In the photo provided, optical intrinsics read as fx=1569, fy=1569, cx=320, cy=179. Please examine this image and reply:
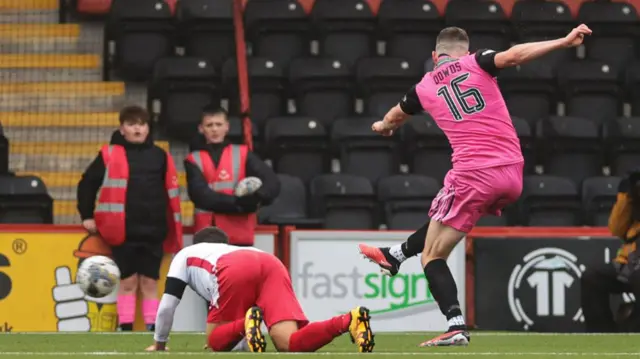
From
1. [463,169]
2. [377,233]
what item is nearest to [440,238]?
[463,169]

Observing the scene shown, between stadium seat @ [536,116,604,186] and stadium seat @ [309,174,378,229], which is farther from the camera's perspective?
stadium seat @ [536,116,604,186]

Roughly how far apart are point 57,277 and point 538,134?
5221 mm

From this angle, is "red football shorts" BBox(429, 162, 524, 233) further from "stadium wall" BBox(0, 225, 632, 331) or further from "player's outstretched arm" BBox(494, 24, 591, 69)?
"stadium wall" BBox(0, 225, 632, 331)

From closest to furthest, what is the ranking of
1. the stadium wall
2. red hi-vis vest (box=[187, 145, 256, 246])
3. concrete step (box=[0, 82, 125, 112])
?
red hi-vis vest (box=[187, 145, 256, 246]) < the stadium wall < concrete step (box=[0, 82, 125, 112])

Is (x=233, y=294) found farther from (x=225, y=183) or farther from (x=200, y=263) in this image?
(x=225, y=183)

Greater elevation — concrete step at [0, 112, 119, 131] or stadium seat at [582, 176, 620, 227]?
concrete step at [0, 112, 119, 131]

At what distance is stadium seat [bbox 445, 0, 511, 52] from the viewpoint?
1600 centimetres

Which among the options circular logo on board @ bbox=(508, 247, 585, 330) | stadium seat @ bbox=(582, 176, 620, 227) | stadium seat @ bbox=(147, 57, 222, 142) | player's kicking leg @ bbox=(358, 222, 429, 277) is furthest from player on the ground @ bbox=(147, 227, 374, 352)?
stadium seat @ bbox=(582, 176, 620, 227)

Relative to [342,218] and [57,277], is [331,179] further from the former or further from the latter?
[57,277]

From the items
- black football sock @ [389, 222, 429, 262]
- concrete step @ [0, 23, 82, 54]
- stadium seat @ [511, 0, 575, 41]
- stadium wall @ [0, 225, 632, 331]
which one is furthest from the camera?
stadium seat @ [511, 0, 575, 41]

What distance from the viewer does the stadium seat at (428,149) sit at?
14570 mm

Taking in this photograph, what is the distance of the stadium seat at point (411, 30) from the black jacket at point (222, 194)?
4.17 m

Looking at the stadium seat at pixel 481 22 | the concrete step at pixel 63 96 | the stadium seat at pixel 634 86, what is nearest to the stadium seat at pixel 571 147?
the stadium seat at pixel 634 86

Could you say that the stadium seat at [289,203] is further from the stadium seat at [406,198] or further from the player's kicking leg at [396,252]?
the player's kicking leg at [396,252]
